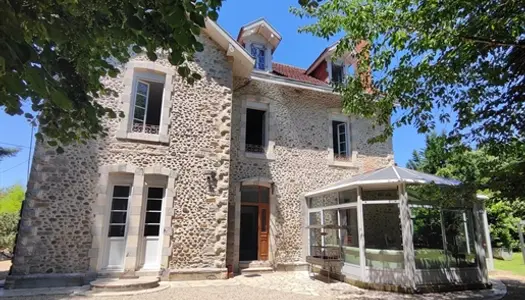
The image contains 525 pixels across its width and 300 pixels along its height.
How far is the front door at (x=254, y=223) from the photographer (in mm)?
9281

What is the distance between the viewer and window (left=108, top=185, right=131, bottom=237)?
7.30m

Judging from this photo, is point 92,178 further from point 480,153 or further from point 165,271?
point 480,153

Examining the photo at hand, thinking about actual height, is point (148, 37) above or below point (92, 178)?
above

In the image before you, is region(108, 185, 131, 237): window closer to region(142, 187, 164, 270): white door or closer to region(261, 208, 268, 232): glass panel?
region(142, 187, 164, 270): white door

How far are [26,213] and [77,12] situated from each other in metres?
6.24

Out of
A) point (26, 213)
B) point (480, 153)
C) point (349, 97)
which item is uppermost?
point (480, 153)

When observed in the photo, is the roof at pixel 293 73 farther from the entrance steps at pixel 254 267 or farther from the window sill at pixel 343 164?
the entrance steps at pixel 254 267

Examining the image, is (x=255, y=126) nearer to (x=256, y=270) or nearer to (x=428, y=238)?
(x=256, y=270)

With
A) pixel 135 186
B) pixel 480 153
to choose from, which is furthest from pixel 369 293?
pixel 480 153

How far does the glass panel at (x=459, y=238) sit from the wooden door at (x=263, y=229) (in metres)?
4.81

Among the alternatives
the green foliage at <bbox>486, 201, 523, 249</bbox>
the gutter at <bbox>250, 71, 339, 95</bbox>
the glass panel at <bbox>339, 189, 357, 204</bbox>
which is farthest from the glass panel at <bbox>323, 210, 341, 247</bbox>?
the green foliage at <bbox>486, 201, 523, 249</bbox>

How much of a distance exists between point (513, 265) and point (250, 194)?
9.80m

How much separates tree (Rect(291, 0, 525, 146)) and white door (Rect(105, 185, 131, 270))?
19.2ft

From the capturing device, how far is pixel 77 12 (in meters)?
2.23
